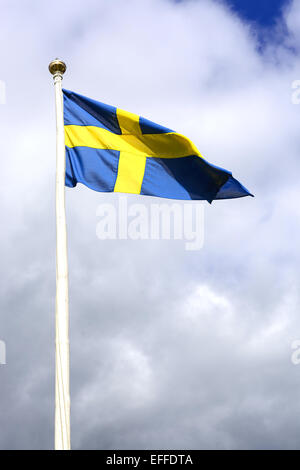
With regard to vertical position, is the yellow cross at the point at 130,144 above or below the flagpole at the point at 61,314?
above

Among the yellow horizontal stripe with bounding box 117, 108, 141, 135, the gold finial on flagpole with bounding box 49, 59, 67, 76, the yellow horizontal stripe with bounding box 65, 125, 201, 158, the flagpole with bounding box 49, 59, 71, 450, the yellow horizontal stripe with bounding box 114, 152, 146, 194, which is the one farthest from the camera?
the yellow horizontal stripe with bounding box 117, 108, 141, 135

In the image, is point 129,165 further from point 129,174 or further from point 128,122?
point 128,122

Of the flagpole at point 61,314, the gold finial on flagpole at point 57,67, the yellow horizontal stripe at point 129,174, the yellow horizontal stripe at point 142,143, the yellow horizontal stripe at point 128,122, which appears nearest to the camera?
the flagpole at point 61,314

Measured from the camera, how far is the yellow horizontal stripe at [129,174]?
2031 cm

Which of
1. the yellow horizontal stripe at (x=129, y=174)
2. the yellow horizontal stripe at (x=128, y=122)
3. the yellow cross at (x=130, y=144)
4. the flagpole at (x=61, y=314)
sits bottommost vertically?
the flagpole at (x=61, y=314)

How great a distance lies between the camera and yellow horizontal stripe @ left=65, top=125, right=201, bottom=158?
67.0ft

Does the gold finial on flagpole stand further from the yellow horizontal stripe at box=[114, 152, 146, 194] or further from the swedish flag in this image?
the yellow horizontal stripe at box=[114, 152, 146, 194]

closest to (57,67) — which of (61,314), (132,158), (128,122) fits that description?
(128,122)

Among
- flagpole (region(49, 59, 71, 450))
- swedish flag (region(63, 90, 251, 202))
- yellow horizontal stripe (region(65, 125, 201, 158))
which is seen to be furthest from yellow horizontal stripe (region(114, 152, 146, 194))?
flagpole (region(49, 59, 71, 450))

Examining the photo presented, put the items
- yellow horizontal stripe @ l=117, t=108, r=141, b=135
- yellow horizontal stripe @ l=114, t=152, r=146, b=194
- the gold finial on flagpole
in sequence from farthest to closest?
yellow horizontal stripe @ l=117, t=108, r=141, b=135
yellow horizontal stripe @ l=114, t=152, r=146, b=194
the gold finial on flagpole

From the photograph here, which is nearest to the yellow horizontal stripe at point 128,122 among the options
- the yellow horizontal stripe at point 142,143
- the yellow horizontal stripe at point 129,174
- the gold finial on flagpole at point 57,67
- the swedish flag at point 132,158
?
the swedish flag at point 132,158

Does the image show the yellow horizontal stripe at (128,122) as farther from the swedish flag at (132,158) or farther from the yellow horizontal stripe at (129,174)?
the yellow horizontal stripe at (129,174)

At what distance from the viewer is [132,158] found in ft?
68.6

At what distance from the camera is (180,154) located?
846 inches
